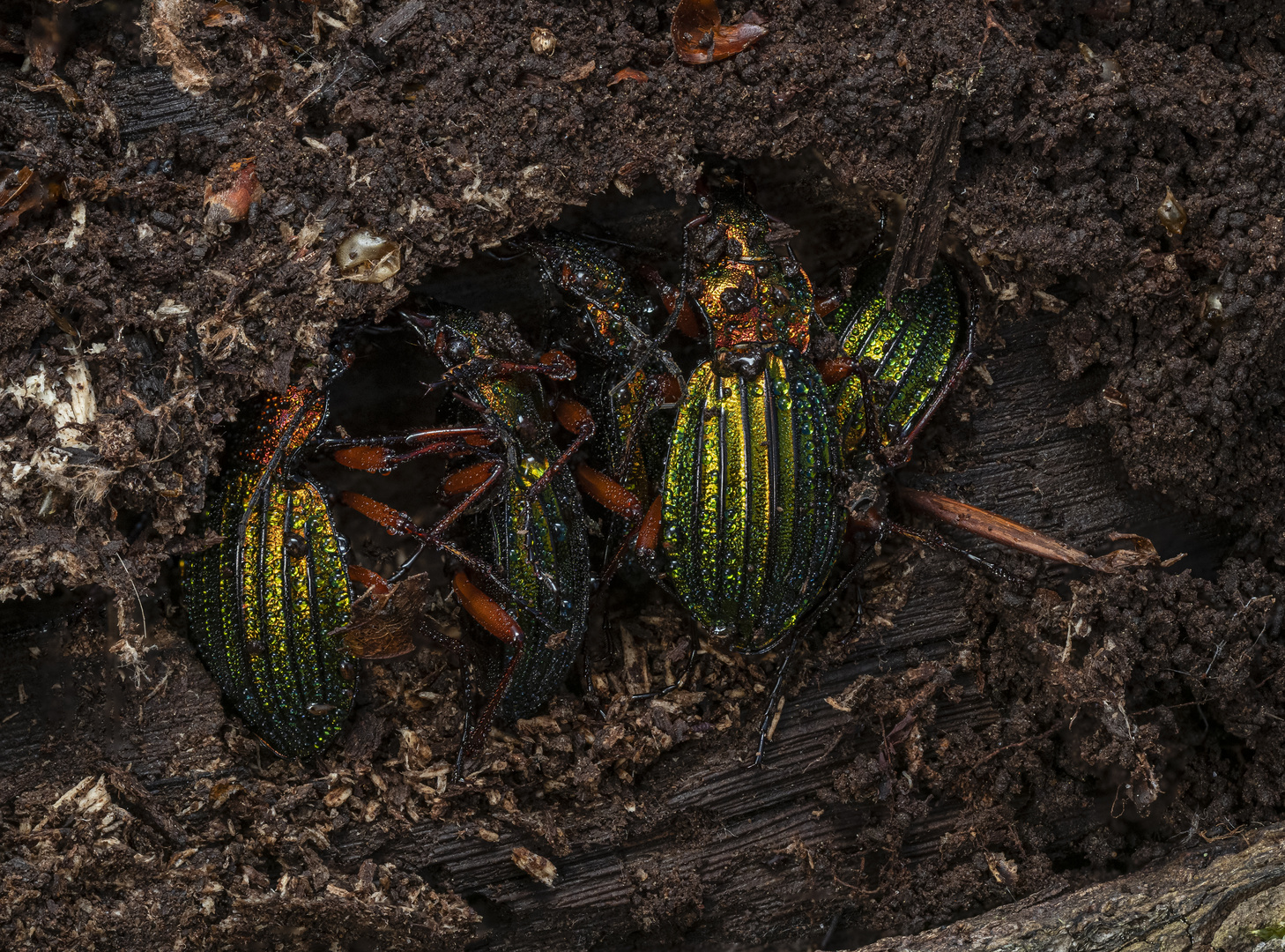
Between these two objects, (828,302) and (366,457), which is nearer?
(366,457)

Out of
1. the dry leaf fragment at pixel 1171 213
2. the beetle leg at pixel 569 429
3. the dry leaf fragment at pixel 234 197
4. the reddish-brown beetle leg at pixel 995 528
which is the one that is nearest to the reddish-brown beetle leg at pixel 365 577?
the beetle leg at pixel 569 429

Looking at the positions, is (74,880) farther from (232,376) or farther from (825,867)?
(825,867)

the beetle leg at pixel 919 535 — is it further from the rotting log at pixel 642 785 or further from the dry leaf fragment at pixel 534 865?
the dry leaf fragment at pixel 534 865

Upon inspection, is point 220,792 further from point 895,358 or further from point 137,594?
point 895,358

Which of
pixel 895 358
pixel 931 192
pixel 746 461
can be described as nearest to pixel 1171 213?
pixel 931 192

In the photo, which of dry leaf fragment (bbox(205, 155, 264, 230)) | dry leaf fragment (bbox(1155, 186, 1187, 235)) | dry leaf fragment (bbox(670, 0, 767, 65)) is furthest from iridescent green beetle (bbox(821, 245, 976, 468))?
dry leaf fragment (bbox(205, 155, 264, 230))

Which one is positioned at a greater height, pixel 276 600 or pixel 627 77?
pixel 627 77

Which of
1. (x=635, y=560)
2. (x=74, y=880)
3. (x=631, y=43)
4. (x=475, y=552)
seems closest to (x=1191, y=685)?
(x=635, y=560)

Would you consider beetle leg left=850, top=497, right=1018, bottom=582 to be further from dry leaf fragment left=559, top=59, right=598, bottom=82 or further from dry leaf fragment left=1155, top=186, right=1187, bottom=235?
dry leaf fragment left=559, top=59, right=598, bottom=82
